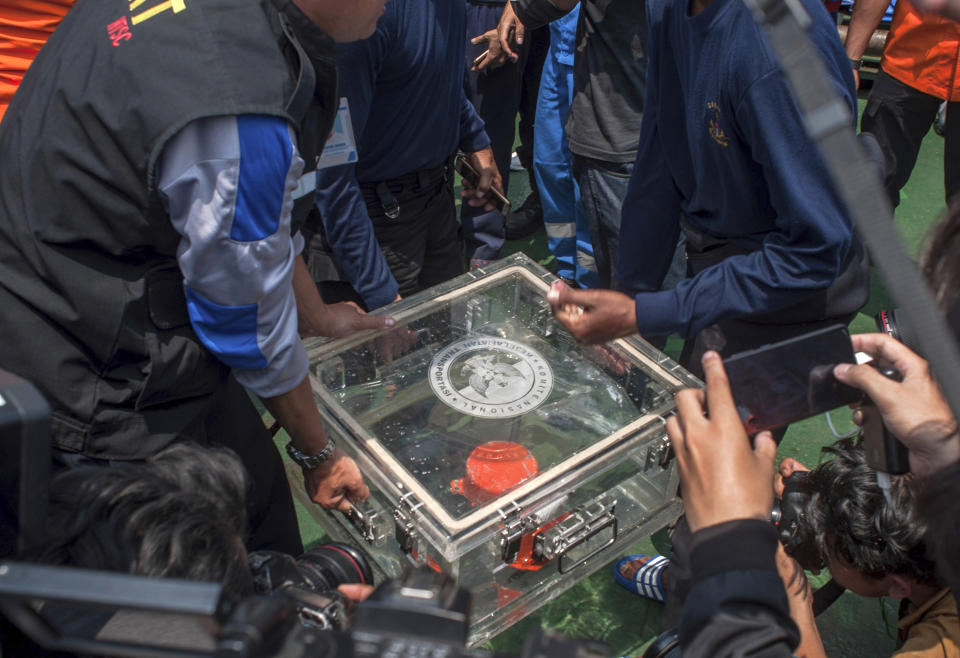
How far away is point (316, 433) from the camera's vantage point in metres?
1.49

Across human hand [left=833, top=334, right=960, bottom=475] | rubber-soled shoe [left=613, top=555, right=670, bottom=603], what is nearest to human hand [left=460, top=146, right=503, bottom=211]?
rubber-soled shoe [left=613, top=555, right=670, bottom=603]

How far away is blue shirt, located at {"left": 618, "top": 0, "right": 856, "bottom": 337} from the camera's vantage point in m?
1.37

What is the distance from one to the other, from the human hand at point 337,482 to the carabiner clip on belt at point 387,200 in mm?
842

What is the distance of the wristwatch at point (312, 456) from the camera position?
151 centimetres

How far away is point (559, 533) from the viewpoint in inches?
60.7

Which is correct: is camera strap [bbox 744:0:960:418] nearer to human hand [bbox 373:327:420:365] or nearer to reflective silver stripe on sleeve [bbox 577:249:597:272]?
human hand [bbox 373:327:420:365]

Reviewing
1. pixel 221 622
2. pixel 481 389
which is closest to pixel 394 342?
pixel 481 389

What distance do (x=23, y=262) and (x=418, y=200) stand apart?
1238mm

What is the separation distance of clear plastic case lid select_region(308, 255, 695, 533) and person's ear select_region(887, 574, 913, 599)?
52 cm

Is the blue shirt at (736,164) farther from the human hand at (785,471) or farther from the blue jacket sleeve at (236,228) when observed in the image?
the blue jacket sleeve at (236,228)

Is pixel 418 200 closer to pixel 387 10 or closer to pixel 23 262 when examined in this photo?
pixel 387 10

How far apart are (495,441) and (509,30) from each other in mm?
1883

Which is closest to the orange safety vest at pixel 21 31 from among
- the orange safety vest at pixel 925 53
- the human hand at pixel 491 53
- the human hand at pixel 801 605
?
the human hand at pixel 491 53

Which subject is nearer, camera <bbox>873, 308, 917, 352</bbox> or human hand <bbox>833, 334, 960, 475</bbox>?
human hand <bbox>833, 334, 960, 475</bbox>
